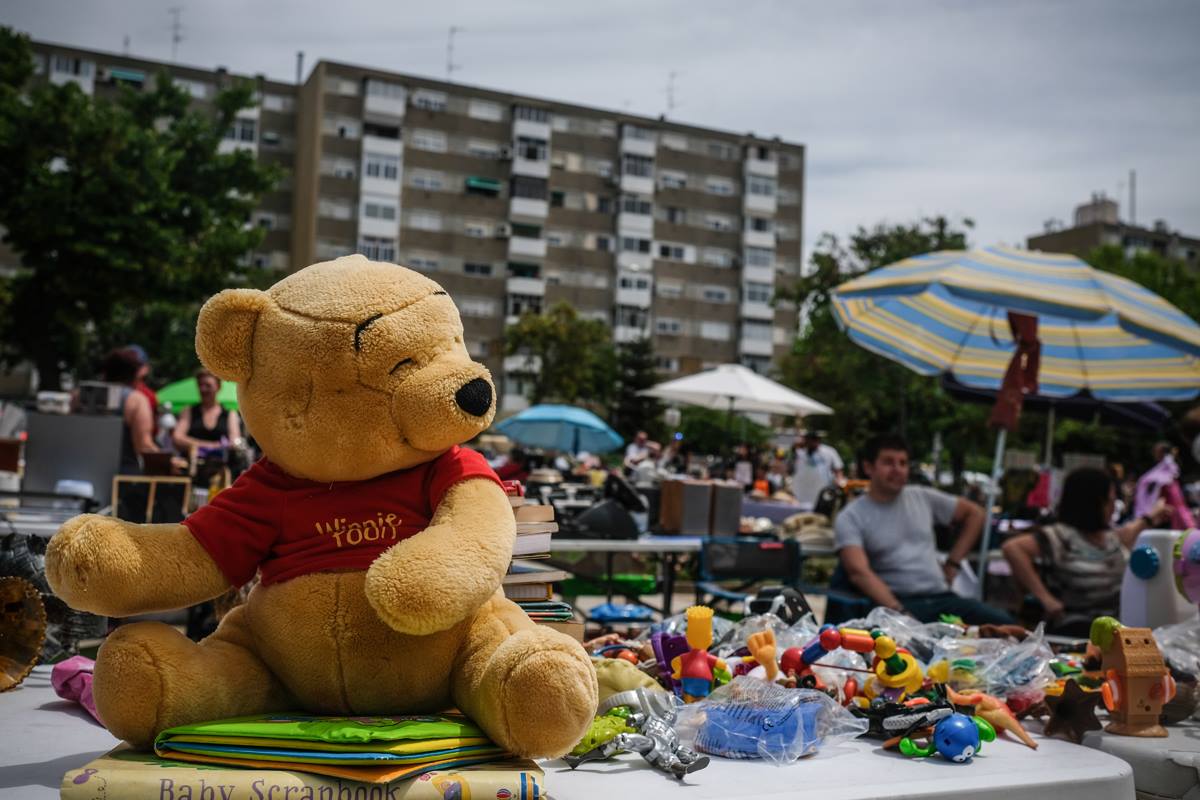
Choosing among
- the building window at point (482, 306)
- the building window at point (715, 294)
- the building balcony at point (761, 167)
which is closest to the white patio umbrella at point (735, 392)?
the building window at point (482, 306)

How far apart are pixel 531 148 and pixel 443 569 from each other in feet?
192

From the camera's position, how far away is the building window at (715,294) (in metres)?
63.7

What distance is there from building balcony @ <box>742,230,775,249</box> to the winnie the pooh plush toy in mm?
64319

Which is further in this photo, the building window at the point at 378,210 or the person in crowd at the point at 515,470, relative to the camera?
the building window at the point at 378,210

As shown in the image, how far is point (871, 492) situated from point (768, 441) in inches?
1709

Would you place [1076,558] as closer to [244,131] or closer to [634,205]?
[634,205]

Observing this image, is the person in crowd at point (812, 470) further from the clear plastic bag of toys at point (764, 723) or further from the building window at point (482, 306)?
the building window at point (482, 306)

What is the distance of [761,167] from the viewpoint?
6500 cm

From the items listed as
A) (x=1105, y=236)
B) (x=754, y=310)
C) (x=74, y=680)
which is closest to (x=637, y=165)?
(x=754, y=310)

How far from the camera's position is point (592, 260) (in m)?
60.1

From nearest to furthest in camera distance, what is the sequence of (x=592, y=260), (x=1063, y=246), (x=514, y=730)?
(x=514, y=730) < (x=592, y=260) < (x=1063, y=246)

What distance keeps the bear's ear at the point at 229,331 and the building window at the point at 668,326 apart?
5985 centimetres

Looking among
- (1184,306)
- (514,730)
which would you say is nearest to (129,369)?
(514,730)

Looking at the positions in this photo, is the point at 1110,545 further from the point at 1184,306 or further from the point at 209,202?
the point at 1184,306
